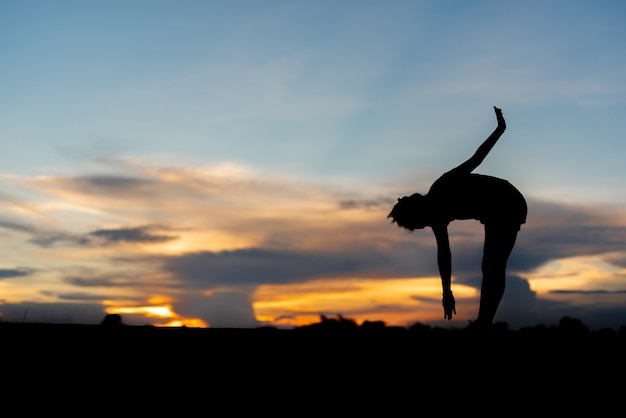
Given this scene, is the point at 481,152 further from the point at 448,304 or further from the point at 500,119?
the point at 448,304

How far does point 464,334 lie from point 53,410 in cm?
412

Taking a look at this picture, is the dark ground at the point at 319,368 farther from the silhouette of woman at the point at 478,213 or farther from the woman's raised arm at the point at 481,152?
the woman's raised arm at the point at 481,152

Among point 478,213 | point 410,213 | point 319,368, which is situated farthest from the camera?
point 478,213

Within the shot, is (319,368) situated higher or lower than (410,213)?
lower

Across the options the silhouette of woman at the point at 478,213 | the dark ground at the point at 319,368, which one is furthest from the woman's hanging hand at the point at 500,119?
the dark ground at the point at 319,368

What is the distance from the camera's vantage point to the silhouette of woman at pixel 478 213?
8180 millimetres

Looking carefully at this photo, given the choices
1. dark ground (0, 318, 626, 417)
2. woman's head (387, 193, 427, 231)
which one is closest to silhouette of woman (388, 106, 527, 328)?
woman's head (387, 193, 427, 231)

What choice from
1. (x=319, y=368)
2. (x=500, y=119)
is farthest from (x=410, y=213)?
(x=319, y=368)

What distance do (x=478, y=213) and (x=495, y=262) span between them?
629 mm

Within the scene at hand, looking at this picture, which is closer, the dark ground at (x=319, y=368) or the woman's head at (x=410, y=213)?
the dark ground at (x=319, y=368)

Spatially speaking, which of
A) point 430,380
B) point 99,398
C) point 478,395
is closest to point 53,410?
point 99,398

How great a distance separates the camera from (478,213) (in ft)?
27.5

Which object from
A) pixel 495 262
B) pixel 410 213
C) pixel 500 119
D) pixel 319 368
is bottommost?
pixel 319 368

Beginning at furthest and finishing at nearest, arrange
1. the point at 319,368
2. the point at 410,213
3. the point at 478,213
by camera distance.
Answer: the point at 478,213 → the point at 410,213 → the point at 319,368
